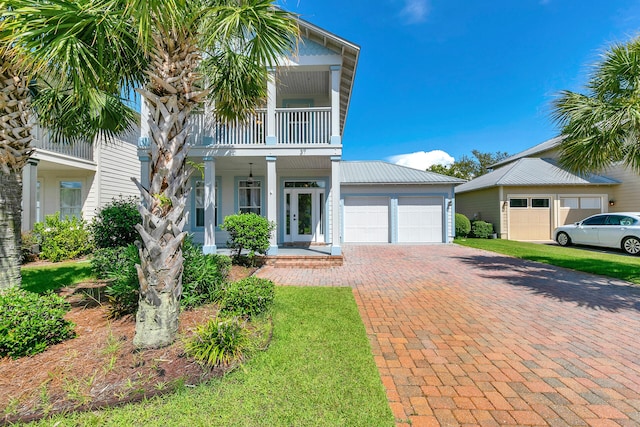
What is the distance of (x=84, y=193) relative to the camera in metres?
11.7

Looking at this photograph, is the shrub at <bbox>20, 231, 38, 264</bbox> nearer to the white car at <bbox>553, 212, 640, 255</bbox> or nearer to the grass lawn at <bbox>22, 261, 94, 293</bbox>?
the grass lawn at <bbox>22, 261, 94, 293</bbox>

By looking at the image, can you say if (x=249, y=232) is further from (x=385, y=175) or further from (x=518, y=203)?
(x=518, y=203)

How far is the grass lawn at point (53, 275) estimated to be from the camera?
5.91m

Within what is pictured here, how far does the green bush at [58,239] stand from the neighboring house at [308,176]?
3.09 metres

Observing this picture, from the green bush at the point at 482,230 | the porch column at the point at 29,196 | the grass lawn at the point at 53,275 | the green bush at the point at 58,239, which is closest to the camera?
the grass lawn at the point at 53,275

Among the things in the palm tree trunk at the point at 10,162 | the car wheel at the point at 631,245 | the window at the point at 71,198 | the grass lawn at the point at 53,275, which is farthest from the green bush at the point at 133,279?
the car wheel at the point at 631,245

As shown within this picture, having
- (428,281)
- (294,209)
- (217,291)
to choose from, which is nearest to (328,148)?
(294,209)

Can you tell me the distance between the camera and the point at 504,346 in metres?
3.40

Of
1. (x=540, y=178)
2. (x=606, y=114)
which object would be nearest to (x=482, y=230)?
(x=540, y=178)

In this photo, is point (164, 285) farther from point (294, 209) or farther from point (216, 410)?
point (294, 209)

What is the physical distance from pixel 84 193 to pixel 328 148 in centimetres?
1110

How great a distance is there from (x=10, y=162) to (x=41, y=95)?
211 centimetres

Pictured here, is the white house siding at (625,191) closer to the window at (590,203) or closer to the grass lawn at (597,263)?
the window at (590,203)

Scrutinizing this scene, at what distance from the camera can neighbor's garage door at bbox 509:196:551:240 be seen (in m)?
15.5
